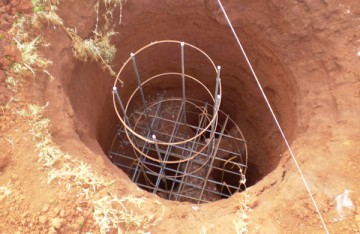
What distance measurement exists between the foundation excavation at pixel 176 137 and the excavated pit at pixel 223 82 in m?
0.05

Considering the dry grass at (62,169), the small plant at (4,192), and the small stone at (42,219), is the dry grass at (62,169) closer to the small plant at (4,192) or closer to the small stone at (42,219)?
the small plant at (4,192)

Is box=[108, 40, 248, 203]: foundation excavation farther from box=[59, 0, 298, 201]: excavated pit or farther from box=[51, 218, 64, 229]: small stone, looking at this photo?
box=[51, 218, 64, 229]: small stone

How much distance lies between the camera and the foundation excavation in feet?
10.5

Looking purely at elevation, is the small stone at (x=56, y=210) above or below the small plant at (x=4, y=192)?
below

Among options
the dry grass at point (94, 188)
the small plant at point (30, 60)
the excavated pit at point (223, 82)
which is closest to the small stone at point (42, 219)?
the dry grass at point (94, 188)

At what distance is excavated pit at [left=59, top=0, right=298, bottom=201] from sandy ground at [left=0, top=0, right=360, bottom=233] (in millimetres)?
24

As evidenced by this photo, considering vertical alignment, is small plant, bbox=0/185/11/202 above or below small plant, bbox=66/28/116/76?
below

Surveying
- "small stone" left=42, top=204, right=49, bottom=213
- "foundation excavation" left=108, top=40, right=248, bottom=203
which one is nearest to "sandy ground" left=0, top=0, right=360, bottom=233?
"small stone" left=42, top=204, right=49, bottom=213

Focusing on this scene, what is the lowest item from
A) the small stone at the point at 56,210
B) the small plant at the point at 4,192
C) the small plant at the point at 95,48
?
the small stone at the point at 56,210

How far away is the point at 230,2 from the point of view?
3.00 metres

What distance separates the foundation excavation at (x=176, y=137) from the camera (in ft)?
10.5

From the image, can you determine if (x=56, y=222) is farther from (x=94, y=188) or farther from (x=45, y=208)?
(x=94, y=188)

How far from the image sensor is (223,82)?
11.8ft

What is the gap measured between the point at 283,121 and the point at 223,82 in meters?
0.80
